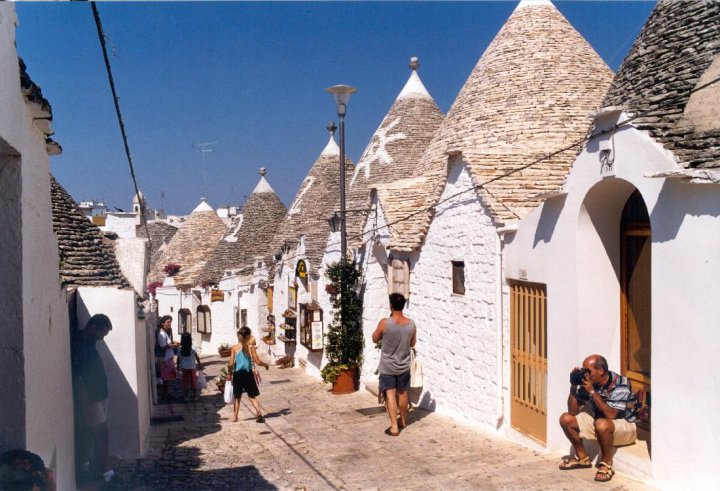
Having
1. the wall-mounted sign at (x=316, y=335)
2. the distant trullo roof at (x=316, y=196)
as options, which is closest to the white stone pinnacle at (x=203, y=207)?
the distant trullo roof at (x=316, y=196)

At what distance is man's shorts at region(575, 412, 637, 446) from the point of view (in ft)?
18.4

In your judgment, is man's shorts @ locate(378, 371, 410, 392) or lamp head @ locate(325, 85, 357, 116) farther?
lamp head @ locate(325, 85, 357, 116)

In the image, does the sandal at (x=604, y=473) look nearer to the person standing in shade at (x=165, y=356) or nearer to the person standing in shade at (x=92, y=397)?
the person standing in shade at (x=92, y=397)

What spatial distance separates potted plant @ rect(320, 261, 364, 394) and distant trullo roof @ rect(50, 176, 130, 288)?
Result: 3986 millimetres

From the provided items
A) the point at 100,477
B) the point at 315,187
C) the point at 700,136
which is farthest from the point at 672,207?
the point at 315,187

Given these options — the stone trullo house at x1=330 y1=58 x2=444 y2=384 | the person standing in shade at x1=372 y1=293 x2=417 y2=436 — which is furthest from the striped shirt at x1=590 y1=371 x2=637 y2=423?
the stone trullo house at x1=330 y1=58 x2=444 y2=384

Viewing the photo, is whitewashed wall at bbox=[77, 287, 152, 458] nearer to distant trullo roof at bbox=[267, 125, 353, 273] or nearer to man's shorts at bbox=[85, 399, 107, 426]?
man's shorts at bbox=[85, 399, 107, 426]

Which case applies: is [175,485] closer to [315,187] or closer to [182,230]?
[315,187]

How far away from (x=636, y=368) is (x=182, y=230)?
28.0 meters

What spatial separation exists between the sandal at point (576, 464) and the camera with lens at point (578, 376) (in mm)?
627

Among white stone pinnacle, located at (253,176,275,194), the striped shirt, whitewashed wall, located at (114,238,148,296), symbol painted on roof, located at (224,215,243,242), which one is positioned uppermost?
white stone pinnacle, located at (253,176,275,194)

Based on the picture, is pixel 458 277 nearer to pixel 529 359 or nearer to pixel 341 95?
pixel 529 359

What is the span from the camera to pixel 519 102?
472 inches

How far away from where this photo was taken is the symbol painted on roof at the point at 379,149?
17.2 meters
